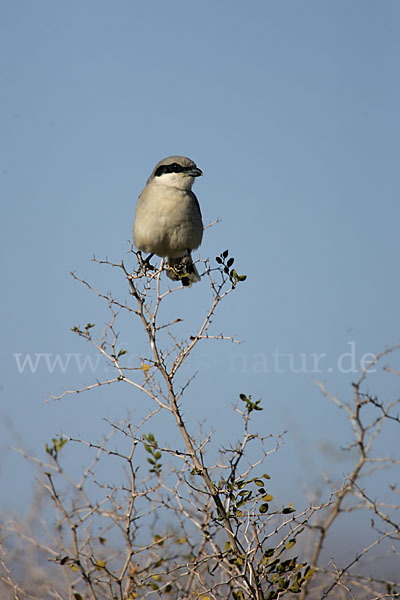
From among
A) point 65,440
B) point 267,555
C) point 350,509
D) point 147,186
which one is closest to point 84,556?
point 65,440

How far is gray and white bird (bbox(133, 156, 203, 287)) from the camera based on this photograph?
578cm

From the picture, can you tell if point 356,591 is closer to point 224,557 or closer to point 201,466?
point 224,557

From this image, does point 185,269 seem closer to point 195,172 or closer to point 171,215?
point 171,215

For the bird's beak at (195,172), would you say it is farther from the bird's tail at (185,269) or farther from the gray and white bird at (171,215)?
the bird's tail at (185,269)

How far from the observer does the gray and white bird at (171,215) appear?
5781mm

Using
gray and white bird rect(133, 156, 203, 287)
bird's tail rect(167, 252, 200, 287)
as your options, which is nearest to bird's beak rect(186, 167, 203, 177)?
gray and white bird rect(133, 156, 203, 287)

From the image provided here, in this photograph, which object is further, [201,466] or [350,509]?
[201,466]

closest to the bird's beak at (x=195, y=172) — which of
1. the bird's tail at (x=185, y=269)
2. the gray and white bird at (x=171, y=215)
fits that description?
the gray and white bird at (x=171, y=215)

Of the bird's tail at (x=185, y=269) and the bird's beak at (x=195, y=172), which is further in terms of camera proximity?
the bird's tail at (x=185, y=269)

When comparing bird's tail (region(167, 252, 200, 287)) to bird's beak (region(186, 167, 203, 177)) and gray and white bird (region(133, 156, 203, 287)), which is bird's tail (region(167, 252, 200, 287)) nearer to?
gray and white bird (region(133, 156, 203, 287))

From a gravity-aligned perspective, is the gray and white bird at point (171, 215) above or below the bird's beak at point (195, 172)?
below

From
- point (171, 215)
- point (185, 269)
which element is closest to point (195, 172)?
point (171, 215)

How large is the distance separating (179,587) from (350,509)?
110 cm

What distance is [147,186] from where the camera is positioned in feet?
20.1
